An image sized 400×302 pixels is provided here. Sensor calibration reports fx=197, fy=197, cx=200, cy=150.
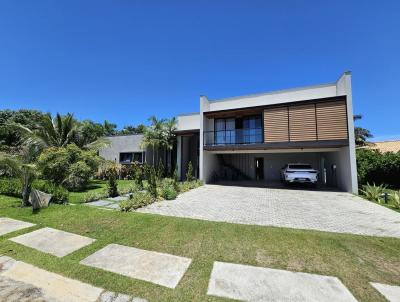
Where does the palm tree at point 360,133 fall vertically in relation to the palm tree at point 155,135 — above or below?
above

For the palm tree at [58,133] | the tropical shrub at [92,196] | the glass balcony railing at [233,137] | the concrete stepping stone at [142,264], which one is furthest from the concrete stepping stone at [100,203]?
the glass balcony railing at [233,137]

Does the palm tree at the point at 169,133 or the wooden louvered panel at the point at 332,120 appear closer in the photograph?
the wooden louvered panel at the point at 332,120

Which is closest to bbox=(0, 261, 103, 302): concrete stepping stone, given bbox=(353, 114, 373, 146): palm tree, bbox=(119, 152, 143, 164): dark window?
bbox=(119, 152, 143, 164): dark window

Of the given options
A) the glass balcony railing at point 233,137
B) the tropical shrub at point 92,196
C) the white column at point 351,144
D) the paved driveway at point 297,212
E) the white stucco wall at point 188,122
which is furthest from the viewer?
the white stucco wall at point 188,122

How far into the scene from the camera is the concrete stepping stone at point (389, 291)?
9.37 feet

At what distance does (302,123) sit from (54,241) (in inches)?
552

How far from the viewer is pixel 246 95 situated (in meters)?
18.0

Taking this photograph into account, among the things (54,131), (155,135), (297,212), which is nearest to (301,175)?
(297,212)

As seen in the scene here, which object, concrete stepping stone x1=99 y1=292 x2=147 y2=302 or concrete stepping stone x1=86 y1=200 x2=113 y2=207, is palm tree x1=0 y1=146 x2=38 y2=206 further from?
concrete stepping stone x1=99 y1=292 x2=147 y2=302

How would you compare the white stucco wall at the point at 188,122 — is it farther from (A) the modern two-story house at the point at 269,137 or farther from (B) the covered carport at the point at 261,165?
(B) the covered carport at the point at 261,165

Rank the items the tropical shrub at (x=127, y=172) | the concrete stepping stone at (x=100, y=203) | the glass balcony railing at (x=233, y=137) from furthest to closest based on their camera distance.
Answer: the tropical shrub at (x=127, y=172), the glass balcony railing at (x=233, y=137), the concrete stepping stone at (x=100, y=203)

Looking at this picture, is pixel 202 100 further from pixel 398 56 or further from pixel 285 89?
pixel 398 56

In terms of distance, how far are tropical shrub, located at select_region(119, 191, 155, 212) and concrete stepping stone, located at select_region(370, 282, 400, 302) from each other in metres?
7.27

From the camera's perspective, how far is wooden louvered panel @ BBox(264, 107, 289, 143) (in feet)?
44.8
